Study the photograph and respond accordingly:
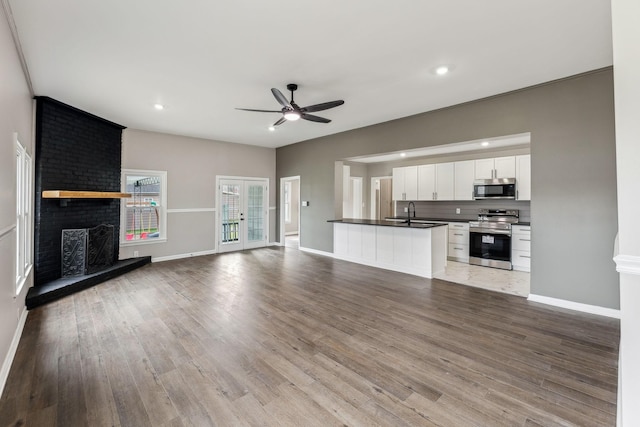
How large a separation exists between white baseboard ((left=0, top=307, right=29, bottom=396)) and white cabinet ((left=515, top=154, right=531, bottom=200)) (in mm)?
7548

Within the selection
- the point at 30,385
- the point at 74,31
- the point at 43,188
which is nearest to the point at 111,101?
the point at 43,188

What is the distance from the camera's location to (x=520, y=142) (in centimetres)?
595

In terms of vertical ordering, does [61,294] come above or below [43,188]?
below

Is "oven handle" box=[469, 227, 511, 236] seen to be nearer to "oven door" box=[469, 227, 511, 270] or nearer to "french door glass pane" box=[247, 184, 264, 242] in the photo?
"oven door" box=[469, 227, 511, 270]

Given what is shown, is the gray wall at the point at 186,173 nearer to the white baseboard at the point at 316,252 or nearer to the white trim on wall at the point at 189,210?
the white trim on wall at the point at 189,210

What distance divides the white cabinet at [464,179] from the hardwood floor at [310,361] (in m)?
3.11

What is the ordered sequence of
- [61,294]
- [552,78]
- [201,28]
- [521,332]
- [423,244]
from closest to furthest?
[201,28], [521,332], [552,78], [61,294], [423,244]

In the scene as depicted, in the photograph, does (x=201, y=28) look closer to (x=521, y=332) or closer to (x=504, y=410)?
(x=504, y=410)

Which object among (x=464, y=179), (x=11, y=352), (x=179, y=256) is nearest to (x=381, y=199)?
(x=464, y=179)

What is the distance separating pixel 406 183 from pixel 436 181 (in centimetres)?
81

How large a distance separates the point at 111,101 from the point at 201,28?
2817 mm

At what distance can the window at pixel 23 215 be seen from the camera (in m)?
3.34

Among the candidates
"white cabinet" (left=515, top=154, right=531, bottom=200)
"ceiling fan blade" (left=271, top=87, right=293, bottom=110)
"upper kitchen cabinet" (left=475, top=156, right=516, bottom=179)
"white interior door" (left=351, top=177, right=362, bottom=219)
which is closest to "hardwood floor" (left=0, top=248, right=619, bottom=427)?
"ceiling fan blade" (left=271, top=87, right=293, bottom=110)

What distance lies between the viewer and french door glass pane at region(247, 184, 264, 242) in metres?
8.01
